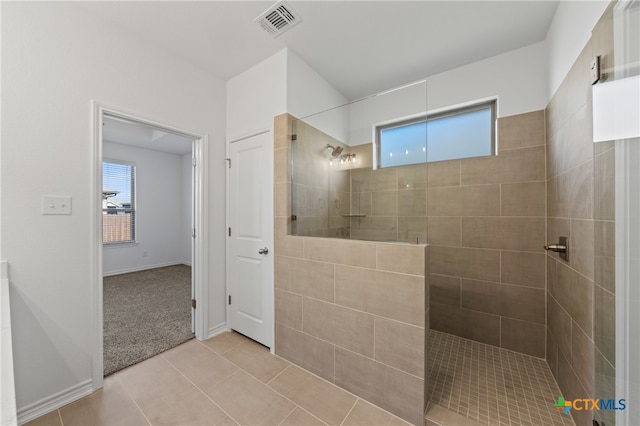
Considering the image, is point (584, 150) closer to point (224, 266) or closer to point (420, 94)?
point (420, 94)

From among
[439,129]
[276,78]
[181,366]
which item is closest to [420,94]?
[439,129]

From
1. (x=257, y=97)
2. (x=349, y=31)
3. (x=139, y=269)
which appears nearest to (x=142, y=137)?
(x=139, y=269)

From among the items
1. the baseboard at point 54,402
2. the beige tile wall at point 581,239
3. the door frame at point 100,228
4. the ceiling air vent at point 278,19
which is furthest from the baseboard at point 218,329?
the ceiling air vent at point 278,19

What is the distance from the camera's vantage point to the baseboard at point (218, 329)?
92.6 inches

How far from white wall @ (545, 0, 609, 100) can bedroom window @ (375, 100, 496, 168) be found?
1.58 feet

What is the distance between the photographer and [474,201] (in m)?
2.20

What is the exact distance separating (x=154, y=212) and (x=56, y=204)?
4.26 meters

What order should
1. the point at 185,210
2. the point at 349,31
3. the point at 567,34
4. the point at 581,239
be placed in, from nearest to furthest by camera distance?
the point at 581,239 < the point at 567,34 < the point at 349,31 < the point at 185,210

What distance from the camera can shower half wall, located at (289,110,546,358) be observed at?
6.31 ft

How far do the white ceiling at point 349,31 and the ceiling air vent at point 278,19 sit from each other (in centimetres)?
4

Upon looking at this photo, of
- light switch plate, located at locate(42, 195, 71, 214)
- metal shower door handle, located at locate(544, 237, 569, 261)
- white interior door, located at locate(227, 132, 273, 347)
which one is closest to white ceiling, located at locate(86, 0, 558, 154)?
white interior door, located at locate(227, 132, 273, 347)

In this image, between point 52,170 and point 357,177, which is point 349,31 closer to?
point 357,177

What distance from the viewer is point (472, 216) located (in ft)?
7.26

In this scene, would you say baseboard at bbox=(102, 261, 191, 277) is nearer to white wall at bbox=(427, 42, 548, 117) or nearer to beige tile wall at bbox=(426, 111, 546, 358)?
beige tile wall at bbox=(426, 111, 546, 358)
